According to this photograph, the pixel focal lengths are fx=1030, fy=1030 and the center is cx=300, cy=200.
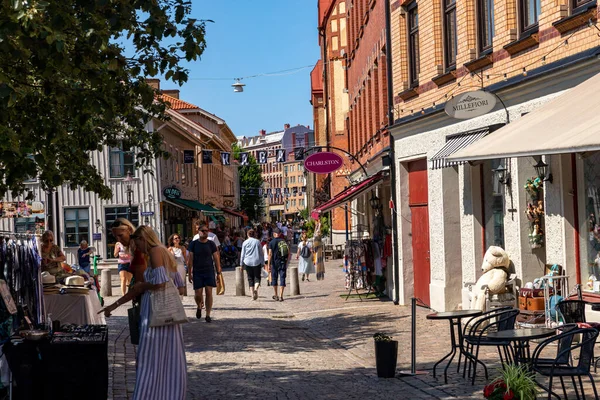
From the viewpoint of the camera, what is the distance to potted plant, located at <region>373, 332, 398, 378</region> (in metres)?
11.1

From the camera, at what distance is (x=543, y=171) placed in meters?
13.7

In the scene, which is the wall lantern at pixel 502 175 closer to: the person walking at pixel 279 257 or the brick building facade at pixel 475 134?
the brick building facade at pixel 475 134

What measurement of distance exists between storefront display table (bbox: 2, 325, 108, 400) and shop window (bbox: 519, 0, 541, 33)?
8154mm

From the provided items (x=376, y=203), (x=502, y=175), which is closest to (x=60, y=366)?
(x=502, y=175)

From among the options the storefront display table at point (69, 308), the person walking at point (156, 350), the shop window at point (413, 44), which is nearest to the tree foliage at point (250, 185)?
the shop window at point (413, 44)

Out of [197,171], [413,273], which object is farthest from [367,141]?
[197,171]

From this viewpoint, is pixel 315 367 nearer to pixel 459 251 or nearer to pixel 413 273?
pixel 459 251

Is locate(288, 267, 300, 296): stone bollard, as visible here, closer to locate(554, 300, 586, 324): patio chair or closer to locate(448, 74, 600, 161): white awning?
locate(448, 74, 600, 161): white awning

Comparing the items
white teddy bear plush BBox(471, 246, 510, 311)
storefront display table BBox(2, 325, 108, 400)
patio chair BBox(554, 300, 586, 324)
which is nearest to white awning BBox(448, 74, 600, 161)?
patio chair BBox(554, 300, 586, 324)

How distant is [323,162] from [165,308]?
58.0ft

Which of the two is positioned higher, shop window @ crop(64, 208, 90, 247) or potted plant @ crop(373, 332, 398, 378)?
shop window @ crop(64, 208, 90, 247)

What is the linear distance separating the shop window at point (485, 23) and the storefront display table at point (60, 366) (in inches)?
373

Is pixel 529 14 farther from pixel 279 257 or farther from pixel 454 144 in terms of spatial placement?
pixel 279 257

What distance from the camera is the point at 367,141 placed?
29625 millimetres
